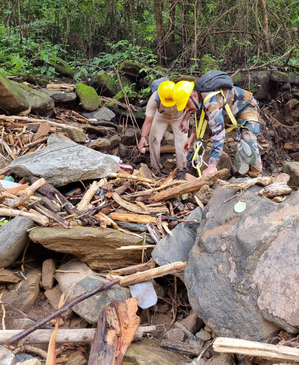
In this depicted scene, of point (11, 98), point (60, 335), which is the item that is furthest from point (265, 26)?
point (60, 335)

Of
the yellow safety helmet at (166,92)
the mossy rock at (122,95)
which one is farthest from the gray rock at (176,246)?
the mossy rock at (122,95)

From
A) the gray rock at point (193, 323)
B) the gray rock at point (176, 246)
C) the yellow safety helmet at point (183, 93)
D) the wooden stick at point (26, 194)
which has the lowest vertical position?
the gray rock at point (193, 323)

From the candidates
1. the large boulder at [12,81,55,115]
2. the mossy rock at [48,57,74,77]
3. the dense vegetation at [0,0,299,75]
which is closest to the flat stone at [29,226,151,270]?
the large boulder at [12,81,55,115]

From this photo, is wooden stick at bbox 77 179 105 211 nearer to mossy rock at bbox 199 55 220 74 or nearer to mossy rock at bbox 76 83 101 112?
mossy rock at bbox 76 83 101 112

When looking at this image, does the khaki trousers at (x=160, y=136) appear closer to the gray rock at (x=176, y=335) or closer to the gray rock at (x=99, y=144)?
the gray rock at (x=99, y=144)

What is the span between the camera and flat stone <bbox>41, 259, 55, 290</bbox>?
11.8 feet

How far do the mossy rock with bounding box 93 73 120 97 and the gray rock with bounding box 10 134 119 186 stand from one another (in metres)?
4.33

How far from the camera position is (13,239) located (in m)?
3.46

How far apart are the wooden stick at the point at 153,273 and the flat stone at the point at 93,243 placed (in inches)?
13.7

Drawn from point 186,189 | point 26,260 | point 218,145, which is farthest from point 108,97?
point 26,260

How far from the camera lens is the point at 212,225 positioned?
10.5 feet

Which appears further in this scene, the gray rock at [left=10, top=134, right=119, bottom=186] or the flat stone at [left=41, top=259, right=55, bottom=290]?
the gray rock at [left=10, top=134, right=119, bottom=186]

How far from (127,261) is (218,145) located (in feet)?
7.35

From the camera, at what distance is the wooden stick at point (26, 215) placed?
3715 mm
